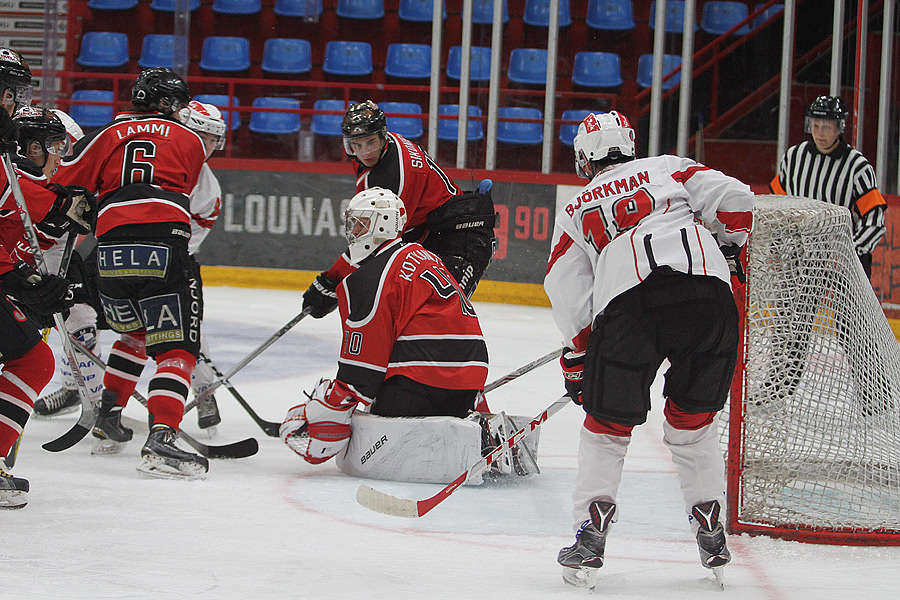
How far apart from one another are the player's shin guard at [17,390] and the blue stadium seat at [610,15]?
687cm

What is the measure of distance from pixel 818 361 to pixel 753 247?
37cm

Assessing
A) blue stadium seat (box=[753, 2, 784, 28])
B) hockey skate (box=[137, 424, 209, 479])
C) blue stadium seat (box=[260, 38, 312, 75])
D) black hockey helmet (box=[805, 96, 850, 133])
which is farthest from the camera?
blue stadium seat (box=[260, 38, 312, 75])

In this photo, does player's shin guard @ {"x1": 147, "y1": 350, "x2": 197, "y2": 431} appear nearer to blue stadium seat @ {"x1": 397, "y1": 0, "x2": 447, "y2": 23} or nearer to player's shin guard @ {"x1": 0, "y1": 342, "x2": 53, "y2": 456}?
player's shin guard @ {"x1": 0, "y1": 342, "x2": 53, "y2": 456}

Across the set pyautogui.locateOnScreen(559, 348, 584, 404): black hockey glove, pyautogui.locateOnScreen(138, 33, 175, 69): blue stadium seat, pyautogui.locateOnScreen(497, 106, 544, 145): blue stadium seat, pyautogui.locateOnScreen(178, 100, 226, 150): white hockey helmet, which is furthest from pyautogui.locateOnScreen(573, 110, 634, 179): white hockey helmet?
pyautogui.locateOnScreen(138, 33, 175, 69): blue stadium seat

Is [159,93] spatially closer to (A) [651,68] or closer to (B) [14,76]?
(B) [14,76]

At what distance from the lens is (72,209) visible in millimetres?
3111

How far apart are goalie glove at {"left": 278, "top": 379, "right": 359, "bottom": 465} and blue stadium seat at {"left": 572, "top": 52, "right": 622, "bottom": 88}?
5808 millimetres

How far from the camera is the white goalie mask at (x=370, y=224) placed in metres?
2.92

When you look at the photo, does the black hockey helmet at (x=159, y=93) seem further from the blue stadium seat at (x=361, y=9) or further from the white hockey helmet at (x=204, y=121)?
the blue stadium seat at (x=361, y=9)

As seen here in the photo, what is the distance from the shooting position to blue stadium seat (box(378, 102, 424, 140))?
7.99 meters

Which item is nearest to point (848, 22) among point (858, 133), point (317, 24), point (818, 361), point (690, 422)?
point (858, 133)

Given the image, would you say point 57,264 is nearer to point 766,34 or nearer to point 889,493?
point 889,493

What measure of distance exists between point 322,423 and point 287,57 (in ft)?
22.6

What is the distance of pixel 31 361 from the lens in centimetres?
259
